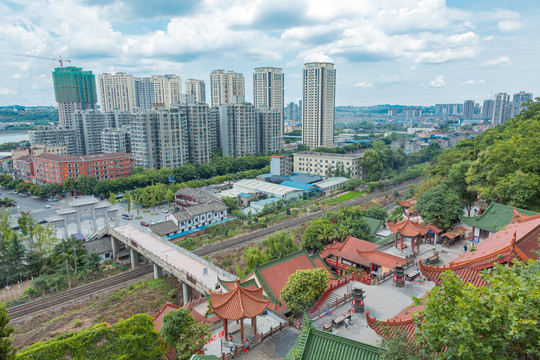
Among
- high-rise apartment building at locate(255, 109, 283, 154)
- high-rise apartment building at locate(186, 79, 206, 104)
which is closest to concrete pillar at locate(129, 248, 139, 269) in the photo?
high-rise apartment building at locate(255, 109, 283, 154)

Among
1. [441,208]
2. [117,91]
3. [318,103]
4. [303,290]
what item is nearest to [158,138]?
[318,103]

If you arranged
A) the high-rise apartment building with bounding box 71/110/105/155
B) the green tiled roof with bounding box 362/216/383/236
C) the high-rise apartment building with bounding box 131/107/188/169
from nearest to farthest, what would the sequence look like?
the green tiled roof with bounding box 362/216/383/236, the high-rise apartment building with bounding box 131/107/188/169, the high-rise apartment building with bounding box 71/110/105/155

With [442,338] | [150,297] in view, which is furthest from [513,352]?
[150,297]

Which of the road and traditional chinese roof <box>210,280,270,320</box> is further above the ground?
traditional chinese roof <box>210,280,270,320</box>

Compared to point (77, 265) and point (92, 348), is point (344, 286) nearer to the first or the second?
point (92, 348)

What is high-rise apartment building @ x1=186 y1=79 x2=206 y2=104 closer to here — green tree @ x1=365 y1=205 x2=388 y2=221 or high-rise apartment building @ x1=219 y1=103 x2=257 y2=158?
high-rise apartment building @ x1=219 y1=103 x2=257 y2=158
